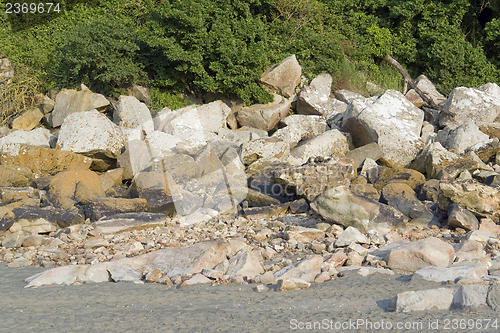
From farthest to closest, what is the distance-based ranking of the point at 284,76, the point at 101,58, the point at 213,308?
the point at 284,76 < the point at 101,58 < the point at 213,308

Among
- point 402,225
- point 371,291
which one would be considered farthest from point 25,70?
point 371,291

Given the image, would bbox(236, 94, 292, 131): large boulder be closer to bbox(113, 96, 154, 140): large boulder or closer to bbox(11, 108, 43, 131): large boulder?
bbox(113, 96, 154, 140): large boulder

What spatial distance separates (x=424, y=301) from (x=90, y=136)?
21.9 feet

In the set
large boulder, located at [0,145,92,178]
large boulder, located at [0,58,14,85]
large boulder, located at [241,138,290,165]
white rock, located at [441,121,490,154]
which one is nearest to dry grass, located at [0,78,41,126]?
large boulder, located at [0,58,14,85]

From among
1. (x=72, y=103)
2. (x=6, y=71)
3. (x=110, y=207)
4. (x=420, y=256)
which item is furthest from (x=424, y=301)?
(x=6, y=71)

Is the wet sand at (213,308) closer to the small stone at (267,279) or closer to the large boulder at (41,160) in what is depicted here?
the small stone at (267,279)

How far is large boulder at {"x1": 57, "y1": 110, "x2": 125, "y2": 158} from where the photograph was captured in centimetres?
772

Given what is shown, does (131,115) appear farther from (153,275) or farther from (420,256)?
(420,256)

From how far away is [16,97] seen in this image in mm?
9953

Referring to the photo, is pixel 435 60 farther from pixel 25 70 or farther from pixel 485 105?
pixel 25 70

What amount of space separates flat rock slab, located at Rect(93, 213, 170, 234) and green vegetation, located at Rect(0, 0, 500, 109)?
5.46m

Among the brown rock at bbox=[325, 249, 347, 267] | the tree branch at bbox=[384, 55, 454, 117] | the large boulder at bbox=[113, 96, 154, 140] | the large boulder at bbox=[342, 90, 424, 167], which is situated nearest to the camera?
the brown rock at bbox=[325, 249, 347, 267]

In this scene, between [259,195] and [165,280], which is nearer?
[165,280]

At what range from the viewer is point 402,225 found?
16.8 ft
